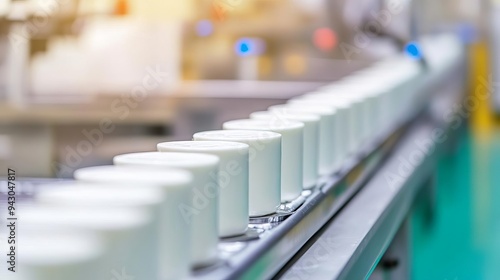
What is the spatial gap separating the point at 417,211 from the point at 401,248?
711mm

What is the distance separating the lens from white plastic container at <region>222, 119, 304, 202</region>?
0.99 m

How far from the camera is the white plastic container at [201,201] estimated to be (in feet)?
2.33

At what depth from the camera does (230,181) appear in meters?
0.80

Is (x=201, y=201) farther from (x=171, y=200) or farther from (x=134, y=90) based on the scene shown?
(x=134, y=90)

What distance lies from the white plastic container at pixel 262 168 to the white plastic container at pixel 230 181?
64 mm

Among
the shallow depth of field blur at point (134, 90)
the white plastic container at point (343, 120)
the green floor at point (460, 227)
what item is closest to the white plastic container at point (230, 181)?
the white plastic container at point (343, 120)

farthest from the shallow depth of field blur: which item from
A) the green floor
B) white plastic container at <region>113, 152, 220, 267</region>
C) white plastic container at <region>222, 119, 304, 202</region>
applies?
white plastic container at <region>113, 152, 220, 267</region>

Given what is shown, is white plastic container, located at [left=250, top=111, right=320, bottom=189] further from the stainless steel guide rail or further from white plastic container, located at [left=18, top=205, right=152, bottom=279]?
white plastic container, located at [left=18, top=205, right=152, bottom=279]

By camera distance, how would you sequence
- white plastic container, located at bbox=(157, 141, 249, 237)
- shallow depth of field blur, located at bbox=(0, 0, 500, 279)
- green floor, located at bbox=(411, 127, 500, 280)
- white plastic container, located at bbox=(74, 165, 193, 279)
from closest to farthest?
1. white plastic container, located at bbox=(74, 165, 193, 279)
2. white plastic container, located at bbox=(157, 141, 249, 237)
3. green floor, located at bbox=(411, 127, 500, 280)
4. shallow depth of field blur, located at bbox=(0, 0, 500, 279)

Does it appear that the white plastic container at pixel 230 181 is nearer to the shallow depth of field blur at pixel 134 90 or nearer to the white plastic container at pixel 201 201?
the white plastic container at pixel 201 201

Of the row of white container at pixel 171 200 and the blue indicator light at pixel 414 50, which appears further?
the blue indicator light at pixel 414 50

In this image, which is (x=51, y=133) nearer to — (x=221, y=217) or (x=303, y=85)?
(x=303, y=85)

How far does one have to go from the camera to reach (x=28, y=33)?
2.85m

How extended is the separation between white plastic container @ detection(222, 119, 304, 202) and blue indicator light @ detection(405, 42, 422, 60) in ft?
6.63
